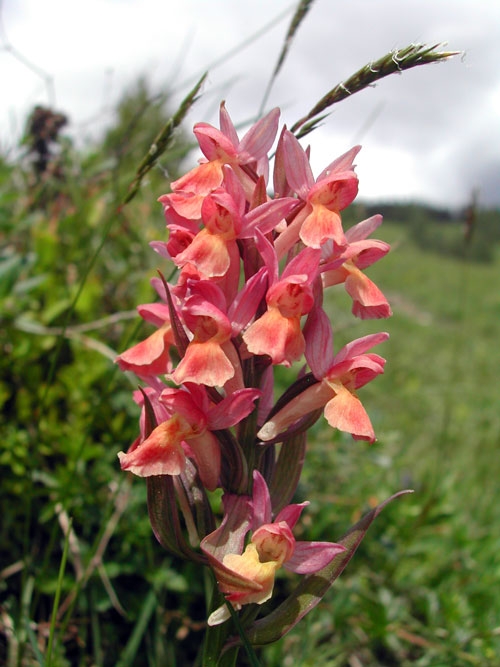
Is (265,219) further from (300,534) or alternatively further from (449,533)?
(449,533)

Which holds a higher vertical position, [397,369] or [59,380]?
[59,380]

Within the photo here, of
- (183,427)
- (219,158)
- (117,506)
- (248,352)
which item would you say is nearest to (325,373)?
(248,352)

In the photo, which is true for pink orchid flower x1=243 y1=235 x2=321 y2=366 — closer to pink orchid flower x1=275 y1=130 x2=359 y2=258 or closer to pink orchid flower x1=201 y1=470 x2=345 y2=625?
pink orchid flower x1=275 y1=130 x2=359 y2=258

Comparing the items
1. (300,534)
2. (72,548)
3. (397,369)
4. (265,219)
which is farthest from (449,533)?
(397,369)

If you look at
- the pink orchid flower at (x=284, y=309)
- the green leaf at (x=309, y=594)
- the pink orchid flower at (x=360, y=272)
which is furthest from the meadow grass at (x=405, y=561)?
the pink orchid flower at (x=284, y=309)

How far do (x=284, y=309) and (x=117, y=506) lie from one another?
0.85 meters

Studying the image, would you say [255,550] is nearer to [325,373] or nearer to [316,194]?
[325,373]

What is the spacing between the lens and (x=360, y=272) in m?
0.96

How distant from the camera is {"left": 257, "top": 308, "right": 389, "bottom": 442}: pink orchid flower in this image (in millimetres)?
899

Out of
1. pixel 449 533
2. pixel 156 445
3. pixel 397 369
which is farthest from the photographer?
pixel 397 369

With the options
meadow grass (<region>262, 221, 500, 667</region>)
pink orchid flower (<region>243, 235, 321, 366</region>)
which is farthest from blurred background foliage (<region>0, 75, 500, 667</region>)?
pink orchid flower (<region>243, 235, 321, 366</region>)

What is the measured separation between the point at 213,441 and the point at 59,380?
3.15 feet

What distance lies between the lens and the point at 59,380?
1730mm

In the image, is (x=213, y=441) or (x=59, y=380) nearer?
(x=213, y=441)
